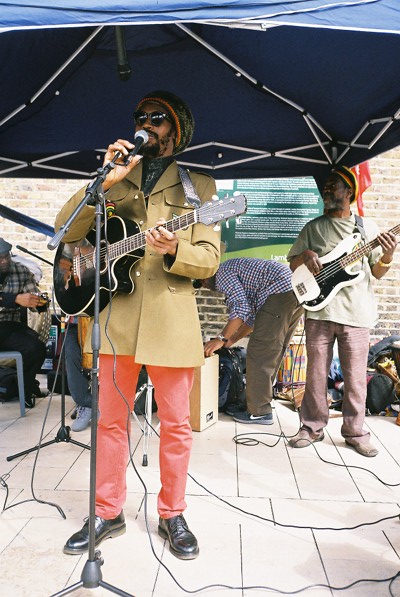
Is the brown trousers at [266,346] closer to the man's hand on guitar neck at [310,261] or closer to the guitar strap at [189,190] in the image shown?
the man's hand on guitar neck at [310,261]

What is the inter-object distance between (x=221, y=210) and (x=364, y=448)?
2395mm

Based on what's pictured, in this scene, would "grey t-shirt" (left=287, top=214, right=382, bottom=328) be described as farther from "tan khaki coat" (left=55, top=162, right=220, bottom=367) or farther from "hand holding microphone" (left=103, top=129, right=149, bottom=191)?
"hand holding microphone" (left=103, top=129, right=149, bottom=191)

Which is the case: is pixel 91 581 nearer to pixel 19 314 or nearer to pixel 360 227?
pixel 360 227

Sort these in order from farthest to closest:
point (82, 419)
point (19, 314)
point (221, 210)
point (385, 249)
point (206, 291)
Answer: point (206, 291) < point (19, 314) < point (82, 419) < point (385, 249) < point (221, 210)

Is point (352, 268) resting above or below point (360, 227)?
below

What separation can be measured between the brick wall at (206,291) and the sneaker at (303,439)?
7.36 ft

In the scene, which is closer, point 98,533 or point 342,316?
point 98,533

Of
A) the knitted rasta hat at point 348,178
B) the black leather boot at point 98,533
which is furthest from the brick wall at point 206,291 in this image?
the black leather boot at point 98,533

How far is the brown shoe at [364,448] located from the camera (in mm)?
4082

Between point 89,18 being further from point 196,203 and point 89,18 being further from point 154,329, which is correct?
point 154,329

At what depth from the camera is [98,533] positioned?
263cm

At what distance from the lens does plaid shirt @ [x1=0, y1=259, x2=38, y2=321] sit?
214 inches

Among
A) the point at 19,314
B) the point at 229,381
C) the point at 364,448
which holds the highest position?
the point at 19,314

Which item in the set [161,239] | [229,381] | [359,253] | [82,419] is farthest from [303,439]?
[161,239]
